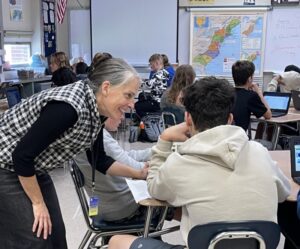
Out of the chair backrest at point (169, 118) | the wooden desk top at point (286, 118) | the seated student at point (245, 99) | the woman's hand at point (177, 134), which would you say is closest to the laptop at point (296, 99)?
the wooden desk top at point (286, 118)

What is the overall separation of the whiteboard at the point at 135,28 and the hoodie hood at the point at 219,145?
5.91 metres

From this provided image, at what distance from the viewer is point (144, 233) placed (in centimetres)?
184

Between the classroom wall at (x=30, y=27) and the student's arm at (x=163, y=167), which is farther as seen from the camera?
the classroom wall at (x=30, y=27)

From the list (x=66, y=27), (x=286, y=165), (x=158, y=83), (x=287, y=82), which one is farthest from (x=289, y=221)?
(x=66, y=27)

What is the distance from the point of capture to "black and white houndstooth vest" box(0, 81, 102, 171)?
1407mm

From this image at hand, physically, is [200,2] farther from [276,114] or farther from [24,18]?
[276,114]

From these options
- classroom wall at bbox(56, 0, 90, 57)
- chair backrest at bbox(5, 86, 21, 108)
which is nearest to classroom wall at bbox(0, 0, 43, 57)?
classroom wall at bbox(56, 0, 90, 57)

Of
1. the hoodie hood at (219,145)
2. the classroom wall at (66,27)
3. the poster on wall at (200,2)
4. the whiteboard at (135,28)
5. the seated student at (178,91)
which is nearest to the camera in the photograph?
the hoodie hood at (219,145)

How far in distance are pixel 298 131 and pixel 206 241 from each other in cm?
305

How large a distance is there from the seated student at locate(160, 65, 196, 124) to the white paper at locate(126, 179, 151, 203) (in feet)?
6.59

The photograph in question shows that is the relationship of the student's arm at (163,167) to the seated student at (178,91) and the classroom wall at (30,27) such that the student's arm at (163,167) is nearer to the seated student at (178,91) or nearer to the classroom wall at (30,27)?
the seated student at (178,91)

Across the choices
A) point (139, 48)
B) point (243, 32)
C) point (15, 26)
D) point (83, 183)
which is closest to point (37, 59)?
point (15, 26)

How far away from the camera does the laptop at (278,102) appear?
13.3ft

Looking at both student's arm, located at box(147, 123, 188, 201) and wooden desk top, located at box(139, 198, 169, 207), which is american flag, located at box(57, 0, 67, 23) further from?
wooden desk top, located at box(139, 198, 169, 207)
